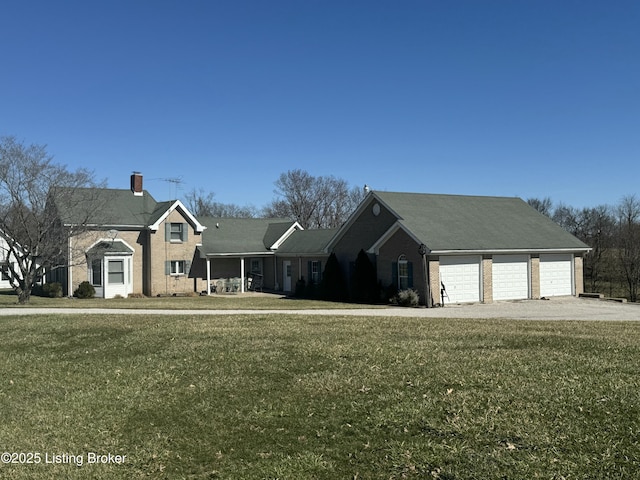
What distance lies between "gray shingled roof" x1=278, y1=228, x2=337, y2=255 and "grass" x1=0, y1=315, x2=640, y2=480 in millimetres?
22596

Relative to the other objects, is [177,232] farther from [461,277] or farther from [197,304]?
[461,277]

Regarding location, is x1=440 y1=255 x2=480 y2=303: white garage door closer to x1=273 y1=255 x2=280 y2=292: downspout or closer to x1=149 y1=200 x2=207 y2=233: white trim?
x1=273 y1=255 x2=280 y2=292: downspout

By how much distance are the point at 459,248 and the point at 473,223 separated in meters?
4.16

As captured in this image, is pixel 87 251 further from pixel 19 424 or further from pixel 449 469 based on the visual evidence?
pixel 449 469

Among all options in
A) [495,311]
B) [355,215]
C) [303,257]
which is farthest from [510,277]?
[303,257]

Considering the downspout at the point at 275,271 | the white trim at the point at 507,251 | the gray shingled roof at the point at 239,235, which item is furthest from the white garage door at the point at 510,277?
the gray shingled roof at the point at 239,235

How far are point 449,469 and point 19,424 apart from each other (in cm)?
583

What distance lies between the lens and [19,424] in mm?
8062

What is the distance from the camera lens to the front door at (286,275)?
130 feet

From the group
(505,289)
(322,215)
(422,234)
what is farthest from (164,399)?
(322,215)

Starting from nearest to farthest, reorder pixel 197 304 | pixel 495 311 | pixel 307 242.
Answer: pixel 495 311 → pixel 197 304 → pixel 307 242

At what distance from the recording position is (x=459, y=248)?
27.5 m

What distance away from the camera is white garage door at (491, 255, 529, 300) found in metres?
29.0

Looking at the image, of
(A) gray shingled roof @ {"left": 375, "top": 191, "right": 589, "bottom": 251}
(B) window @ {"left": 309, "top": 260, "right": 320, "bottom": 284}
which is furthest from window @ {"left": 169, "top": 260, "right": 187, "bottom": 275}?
(A) gray shingled roof @ {"left": 375, "top": 191, "right": 589, "bottom": 251}
